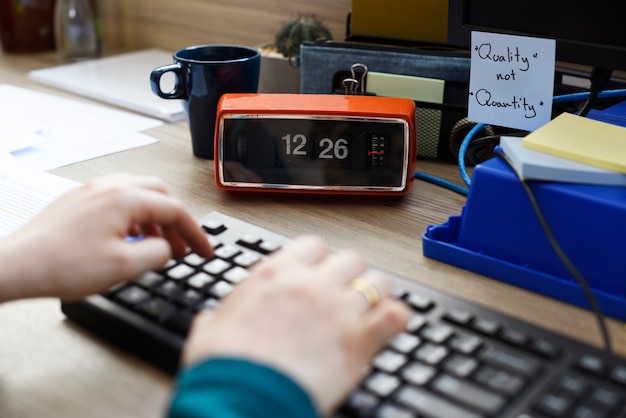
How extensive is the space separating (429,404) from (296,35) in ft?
2.18

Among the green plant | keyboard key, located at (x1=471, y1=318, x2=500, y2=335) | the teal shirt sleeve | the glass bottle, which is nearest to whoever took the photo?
the teal shirt sleeve

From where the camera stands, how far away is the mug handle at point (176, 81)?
815 millimetres

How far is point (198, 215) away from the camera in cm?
71

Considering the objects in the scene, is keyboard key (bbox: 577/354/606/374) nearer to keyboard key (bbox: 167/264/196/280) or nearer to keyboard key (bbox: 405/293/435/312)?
keyboard key (bbox: 405/293/435/312)

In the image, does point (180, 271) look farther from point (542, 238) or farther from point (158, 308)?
point (542, 238)

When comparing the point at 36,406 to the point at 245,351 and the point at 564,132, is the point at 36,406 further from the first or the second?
the point at 564,132

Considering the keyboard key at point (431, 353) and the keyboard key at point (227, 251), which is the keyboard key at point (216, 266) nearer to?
the keyboard key at point (227, 251)

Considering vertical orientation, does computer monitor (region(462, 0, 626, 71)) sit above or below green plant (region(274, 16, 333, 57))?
above

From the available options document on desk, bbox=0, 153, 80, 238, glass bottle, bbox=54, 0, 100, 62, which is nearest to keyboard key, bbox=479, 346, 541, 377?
document on desk, bbox=0, 153, 80, 238

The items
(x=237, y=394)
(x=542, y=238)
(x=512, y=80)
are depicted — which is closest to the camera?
(x=237, y=394)

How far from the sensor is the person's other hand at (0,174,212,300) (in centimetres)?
51

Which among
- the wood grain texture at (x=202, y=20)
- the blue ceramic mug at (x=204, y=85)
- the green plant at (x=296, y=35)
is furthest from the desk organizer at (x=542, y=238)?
the wood grain texture at (x=202, y=20)

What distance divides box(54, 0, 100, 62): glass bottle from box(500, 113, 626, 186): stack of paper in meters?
0.94

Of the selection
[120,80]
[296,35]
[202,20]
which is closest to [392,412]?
[296,35]
